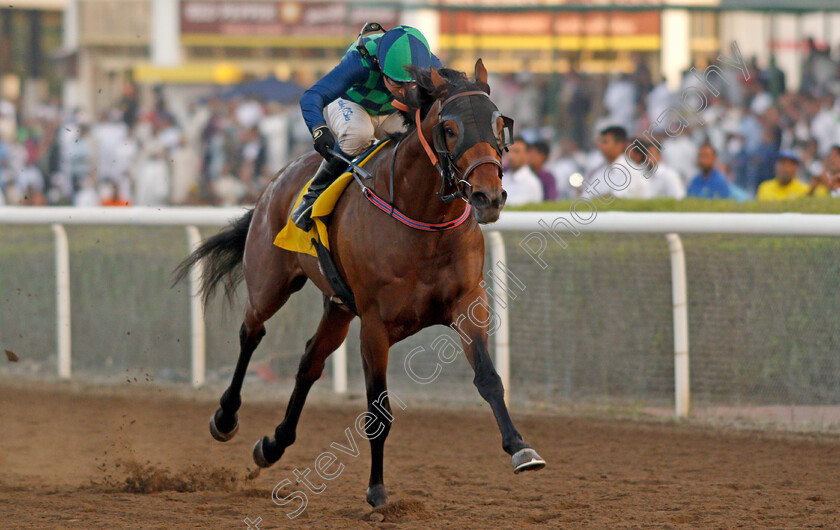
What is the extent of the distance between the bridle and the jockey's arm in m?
0.93

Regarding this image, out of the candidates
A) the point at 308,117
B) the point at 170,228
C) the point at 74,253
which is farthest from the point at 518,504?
the point at 74,253

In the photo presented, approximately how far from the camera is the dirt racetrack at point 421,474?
441 centimetres

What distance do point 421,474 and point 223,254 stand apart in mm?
1697

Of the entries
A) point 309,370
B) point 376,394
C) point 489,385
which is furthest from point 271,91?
point 489,385

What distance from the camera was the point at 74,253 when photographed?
8000mm

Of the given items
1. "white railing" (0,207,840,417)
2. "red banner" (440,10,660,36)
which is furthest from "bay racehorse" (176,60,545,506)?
"red banner" (440,10,660,36)

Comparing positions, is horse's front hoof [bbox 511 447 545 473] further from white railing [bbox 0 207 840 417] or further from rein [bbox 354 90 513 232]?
white railing [bbox 0 207 840 417]

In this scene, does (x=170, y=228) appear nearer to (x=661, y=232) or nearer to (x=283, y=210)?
(x=283, y=210)

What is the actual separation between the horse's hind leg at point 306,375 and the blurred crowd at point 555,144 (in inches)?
97.2

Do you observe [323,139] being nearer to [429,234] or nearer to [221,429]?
[429,234]

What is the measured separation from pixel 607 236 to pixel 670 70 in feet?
26.1

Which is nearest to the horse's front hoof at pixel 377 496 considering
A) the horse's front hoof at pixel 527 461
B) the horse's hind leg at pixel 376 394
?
the horse's hind leg at pixel 376 394

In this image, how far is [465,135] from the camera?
12.6 feet

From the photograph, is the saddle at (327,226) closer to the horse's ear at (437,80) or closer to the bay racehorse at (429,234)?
the bay racehorse at (429,234)
